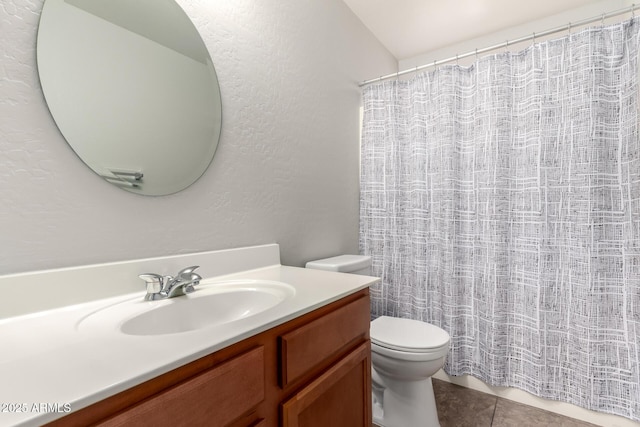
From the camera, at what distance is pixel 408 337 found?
59.7 inches

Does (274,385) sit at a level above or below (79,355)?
below

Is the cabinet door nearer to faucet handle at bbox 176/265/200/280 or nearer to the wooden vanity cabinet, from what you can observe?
the wooden vanity cabinet

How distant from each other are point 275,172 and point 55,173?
830mm

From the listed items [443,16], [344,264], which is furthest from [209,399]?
[443,16]

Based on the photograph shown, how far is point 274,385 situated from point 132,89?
99 cm

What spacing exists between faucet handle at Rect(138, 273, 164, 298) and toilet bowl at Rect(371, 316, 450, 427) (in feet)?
3.43

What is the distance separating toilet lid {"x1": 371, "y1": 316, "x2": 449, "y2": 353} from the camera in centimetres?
142

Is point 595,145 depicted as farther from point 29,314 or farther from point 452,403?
point 29,314

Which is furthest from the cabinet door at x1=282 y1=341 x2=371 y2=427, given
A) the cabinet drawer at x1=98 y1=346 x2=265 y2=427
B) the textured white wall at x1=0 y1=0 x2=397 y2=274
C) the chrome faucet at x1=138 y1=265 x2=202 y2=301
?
the textured white wall at x1=0 y1=0 x2=397 y2=274

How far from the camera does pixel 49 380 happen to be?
445mm

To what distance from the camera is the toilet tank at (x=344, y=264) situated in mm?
1573

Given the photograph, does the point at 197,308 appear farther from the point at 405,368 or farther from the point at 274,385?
the point at 405,368

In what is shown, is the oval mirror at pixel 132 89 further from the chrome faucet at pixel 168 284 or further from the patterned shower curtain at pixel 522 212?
the patterned shower curtain at pixel 522 212

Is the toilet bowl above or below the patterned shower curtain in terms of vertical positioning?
below
